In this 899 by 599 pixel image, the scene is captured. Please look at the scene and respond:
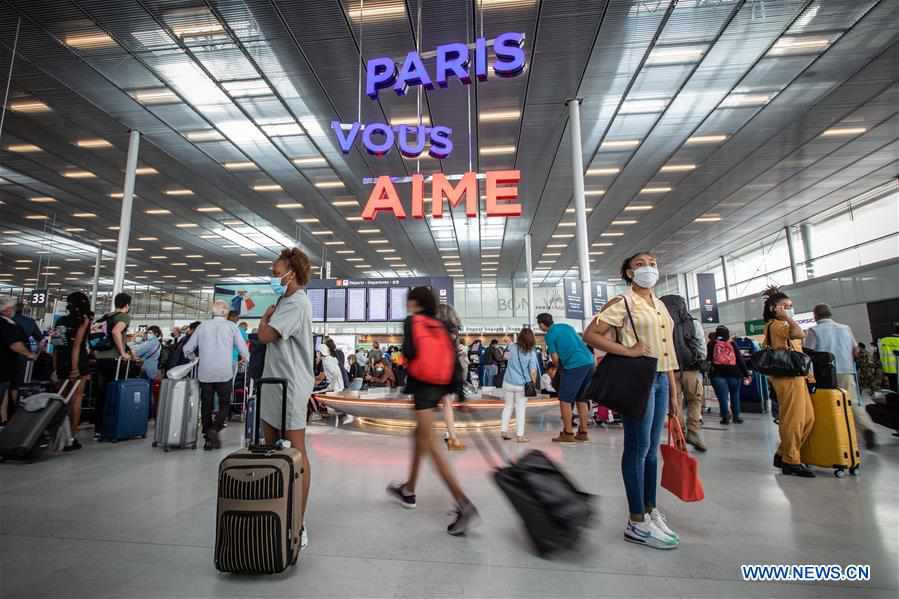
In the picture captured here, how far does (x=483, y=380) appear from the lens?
540 inches

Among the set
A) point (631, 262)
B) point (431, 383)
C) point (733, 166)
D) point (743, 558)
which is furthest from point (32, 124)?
point (733, 166)

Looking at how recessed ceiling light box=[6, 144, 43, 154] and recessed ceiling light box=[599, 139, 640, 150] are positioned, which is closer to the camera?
Result: recessed ceiling light box=[6, 144, 43, 154]

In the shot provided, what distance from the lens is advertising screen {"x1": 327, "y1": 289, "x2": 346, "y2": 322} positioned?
12414 mm

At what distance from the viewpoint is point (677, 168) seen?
1241cm

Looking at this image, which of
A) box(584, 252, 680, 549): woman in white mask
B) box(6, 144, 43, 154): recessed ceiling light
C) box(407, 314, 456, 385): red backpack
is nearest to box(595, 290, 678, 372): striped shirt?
box(584, 252, 680, 549): woman in white mask

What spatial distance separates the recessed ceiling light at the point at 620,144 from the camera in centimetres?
1085

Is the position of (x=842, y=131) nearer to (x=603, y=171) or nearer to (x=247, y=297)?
(x=603, y=171)

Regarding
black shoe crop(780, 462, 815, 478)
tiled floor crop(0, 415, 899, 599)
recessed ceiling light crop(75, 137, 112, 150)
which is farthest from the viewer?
recessed ceiling light crop(75, 137, 112, 150)

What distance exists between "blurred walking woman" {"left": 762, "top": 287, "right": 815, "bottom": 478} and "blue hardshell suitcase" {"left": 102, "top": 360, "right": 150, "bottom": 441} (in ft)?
23.9

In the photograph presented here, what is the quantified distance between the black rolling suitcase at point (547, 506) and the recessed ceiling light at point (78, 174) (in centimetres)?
1521

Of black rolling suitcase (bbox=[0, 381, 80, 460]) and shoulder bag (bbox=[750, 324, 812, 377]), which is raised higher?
shoulder bag (bbox=[750, 324, 812, 377])

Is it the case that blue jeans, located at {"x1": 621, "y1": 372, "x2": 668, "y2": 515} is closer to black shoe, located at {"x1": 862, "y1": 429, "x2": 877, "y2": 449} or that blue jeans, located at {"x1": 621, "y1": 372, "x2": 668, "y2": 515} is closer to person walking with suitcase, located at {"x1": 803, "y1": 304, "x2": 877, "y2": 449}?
person walking with suitcase, located at {"x1": 803, "y1": 304, "x2": 877, "y2": 449}

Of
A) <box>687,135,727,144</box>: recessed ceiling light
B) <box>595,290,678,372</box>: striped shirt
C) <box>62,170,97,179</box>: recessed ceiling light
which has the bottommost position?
<box>595,290,678,372</box>: striped shirt

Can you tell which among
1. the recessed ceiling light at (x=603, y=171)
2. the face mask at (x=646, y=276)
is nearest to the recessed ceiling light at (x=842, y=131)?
the recessed ceiling light at (x=603, y=171)
